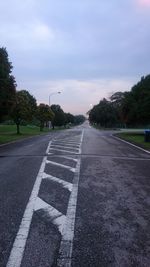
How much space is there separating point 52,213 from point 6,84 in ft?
72.6

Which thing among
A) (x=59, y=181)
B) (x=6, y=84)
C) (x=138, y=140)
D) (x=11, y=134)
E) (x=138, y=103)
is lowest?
(x=11, y=134)

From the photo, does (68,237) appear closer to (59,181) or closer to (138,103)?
(59,181)

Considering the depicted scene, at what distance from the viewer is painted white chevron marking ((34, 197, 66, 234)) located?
588 cm

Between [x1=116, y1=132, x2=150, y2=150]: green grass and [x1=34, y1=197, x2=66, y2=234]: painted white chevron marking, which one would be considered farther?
[x1=116, y1=132, x2=150, y2=150]: green grass

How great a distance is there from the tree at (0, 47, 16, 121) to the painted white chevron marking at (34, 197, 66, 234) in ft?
68.9

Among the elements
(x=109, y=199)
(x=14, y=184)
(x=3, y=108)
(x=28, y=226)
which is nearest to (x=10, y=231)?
(x=28, y=226)

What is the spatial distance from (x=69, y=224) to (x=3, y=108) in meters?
23.7

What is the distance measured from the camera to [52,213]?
21.1ft

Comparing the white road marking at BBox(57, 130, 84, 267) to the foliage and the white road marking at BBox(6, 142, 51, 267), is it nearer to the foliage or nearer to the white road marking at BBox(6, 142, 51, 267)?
the white road marking at BBox(6, 142, 51, 267)

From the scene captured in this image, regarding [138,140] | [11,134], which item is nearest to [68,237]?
[138,140]

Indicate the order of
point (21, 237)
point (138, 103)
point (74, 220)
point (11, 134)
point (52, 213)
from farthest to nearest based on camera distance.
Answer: point (11, 134), point (138, 103), point (52, 213), point (74, 220), point (21, 237)

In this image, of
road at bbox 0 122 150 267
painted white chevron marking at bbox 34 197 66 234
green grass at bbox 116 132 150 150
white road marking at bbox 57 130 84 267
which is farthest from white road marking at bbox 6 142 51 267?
green grass at bbox 116 132 150 150

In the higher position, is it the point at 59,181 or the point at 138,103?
the point at 138,103

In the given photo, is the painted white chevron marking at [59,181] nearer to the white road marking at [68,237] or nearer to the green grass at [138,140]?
the white road marking at [68,237]
